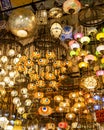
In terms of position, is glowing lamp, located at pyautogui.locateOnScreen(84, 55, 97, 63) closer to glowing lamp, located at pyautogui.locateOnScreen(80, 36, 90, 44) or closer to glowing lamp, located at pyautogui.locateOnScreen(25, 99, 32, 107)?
glowing lamp, located at pyautogui.locateOnScreen(80, 36, 90, 44)

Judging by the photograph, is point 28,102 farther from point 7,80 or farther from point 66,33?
point 66,33

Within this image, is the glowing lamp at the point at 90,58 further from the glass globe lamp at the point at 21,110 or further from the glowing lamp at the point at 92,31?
the glass globe lamp at the point at 21,110

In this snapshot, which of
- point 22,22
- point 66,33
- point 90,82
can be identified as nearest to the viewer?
point 22,22

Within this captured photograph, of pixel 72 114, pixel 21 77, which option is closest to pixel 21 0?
pixel 21 77

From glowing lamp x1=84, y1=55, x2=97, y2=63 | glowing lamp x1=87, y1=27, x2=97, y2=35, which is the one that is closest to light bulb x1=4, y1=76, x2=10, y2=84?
glowing lamp x1=84, y1=55, x2=97, y2=63

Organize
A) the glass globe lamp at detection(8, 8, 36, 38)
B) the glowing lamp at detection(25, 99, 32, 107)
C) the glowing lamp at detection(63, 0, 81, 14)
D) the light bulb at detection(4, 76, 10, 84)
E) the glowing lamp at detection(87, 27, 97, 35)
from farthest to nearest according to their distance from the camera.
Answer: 1. the glowing lamp at detection(25, 99, 32, 107)
2. the light bulb at detection(4, 76, 10, 84)
3. the glowing lamp at detection(87, 27, 97, 35)
4. the glowing lamp at detection(63, 0, 81, 14)
5. the glass globe lamp at detection(8, 8, 36, 38)

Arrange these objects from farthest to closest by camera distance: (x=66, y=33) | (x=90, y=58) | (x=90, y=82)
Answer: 1. (x=90, y=82)
2. (x=90, y=58)
3. (x=66, y=33)

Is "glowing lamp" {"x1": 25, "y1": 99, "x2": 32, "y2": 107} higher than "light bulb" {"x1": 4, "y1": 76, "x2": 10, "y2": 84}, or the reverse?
"light bulb" {"x1": 4, "y1": 76, "x2": 10, "y2": 84}

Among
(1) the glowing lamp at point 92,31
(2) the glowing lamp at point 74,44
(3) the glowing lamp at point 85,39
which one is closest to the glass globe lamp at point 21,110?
(2) the glowing lamp at point 74,44

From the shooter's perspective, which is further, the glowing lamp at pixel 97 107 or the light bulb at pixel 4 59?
the glowing lamp at pixel 97 107

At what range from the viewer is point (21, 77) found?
7.02 meters

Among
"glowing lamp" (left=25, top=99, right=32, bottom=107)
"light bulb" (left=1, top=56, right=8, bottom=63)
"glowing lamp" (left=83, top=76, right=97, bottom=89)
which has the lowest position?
"glowing lamp" (left=25, top=99, right=32, bottom=107)

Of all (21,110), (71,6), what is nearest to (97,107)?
(21,110)

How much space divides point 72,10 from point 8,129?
4398 mm
